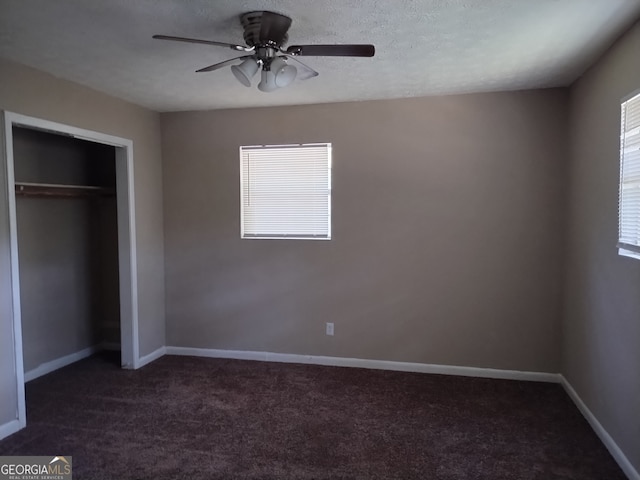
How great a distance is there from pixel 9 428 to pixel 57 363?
1280 mm

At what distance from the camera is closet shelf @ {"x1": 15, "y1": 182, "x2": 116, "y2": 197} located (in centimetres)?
342

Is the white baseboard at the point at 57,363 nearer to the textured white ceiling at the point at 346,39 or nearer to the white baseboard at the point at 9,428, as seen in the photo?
the white baseboard at the point at 9,428

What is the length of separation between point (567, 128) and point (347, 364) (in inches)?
109

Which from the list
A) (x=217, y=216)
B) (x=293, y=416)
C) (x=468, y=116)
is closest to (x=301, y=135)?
(x=217, y=216)

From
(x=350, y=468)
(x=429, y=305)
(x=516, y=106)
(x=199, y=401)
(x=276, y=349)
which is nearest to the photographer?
(x=350, y=468)

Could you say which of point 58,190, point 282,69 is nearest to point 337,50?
point 282,69

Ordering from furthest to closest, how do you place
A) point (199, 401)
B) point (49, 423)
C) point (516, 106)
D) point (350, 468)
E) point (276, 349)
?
point (276, 349), point (516, 106), point (199, 401), point (49, 423), point (350, 468)

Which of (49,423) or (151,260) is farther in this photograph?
(151,260)

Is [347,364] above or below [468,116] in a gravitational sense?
below

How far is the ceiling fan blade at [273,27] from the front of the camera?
2062 millimetres

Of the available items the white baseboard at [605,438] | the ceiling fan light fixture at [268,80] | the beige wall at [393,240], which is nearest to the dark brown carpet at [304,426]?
the white baseboard at [605,438]

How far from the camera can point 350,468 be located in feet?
7.81

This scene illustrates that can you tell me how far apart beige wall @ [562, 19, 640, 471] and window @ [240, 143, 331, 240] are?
2024mm

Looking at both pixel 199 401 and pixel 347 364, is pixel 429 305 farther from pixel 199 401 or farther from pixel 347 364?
pixel 199 401
